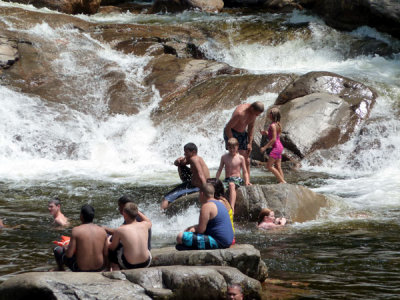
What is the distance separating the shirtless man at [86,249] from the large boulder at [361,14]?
18.5 m

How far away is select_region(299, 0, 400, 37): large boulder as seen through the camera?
22341 mm

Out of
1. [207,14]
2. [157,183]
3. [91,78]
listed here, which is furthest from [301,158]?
[207,14]

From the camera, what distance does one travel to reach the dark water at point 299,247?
6664 mm

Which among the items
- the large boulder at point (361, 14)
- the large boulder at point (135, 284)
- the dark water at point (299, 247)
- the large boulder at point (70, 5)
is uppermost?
the large boulder at point (70, 5)

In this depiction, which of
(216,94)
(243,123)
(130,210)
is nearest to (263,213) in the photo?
(243,123)

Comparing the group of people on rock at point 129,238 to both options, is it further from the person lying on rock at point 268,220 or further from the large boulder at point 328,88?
the large boulder at point 328,88

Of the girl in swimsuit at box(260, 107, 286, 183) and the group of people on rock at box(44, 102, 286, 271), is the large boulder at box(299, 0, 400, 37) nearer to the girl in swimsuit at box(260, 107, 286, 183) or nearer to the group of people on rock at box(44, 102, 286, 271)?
the girl in swimsuit at box(260, 107, 286, 183)

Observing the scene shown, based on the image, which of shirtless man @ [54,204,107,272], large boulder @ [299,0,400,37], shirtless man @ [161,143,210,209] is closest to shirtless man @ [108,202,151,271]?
shirtless man @ [54,204,107,272]

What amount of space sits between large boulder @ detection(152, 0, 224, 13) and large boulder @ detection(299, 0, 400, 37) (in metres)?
5.34

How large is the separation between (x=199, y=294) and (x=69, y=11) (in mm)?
21934

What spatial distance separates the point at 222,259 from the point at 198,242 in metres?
0.48

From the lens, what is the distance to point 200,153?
16.6 meters

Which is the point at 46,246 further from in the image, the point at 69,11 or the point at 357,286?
the point at 69,11

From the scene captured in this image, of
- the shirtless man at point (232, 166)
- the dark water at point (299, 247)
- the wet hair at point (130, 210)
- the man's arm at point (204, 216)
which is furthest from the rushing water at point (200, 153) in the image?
the wet hair at point (130, 210)
